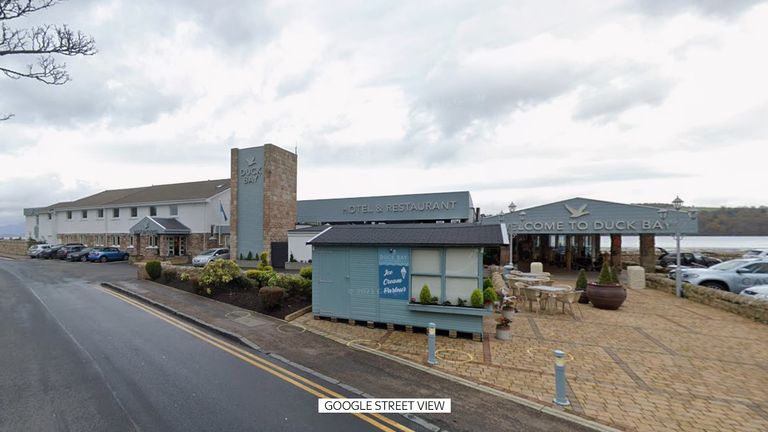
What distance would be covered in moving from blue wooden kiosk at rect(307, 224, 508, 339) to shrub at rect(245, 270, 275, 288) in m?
4.48

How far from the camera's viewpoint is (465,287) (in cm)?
1032

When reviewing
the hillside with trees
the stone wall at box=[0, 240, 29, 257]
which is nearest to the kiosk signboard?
the stone wall at box=[0, 240, 29, 257]

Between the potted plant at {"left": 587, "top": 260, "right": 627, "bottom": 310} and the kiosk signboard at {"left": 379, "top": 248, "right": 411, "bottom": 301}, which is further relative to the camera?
the potted plant at {"left": 587, "top": 260, "right": 627, "bottom": 310}

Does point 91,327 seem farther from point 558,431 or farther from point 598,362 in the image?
point 598,362

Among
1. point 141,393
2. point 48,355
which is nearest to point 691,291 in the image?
point 141,393

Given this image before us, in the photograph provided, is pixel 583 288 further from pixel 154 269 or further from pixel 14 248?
pixel 14 248

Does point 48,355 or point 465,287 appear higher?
point 465,287

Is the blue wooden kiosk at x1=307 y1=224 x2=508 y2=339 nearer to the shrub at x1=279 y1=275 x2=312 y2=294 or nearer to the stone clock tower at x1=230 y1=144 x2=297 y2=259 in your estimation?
the shrub at x1=279 y1=275 x2=312 y2=294

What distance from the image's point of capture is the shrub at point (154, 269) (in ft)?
65.2

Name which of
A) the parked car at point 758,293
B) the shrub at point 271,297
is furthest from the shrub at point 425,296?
the parked car at point 758,293

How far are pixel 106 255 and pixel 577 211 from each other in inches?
1758

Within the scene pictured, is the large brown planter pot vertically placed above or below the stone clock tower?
below

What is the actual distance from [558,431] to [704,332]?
9.70 meters

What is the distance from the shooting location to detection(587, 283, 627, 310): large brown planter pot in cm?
1394
